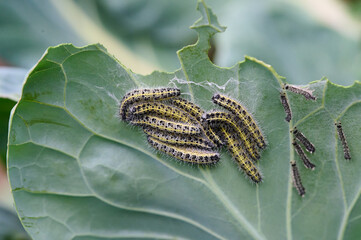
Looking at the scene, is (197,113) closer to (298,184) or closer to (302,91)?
(302,91)

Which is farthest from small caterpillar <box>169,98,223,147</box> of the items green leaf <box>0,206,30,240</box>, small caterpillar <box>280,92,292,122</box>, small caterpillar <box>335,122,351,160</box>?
green leaf <box>0,206,30,240</box>

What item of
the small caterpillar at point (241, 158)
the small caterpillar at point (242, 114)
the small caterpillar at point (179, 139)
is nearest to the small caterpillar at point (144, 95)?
the small caterpillar at point (179, 139)

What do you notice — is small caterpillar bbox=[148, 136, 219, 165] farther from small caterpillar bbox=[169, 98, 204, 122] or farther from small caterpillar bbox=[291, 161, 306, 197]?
small caterpillar bbox=[291, 161, 306, 197]

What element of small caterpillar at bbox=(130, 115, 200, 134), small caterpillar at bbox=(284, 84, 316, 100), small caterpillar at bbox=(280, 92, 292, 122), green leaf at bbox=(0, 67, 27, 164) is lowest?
small caterpillar at bbox=(130, 115, 200, 134)

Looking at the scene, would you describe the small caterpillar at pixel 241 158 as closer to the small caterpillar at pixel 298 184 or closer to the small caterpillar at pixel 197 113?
the small caterpillar at pixel 197 113

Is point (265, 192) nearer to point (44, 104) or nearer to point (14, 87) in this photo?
point (44, 104)

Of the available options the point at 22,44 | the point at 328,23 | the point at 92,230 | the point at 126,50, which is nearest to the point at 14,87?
the point at 92,230

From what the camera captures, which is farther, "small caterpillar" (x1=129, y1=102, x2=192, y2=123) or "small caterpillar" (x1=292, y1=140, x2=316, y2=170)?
"small caterpillar" (x1=129, y1=102, x2=192, y2=123)
